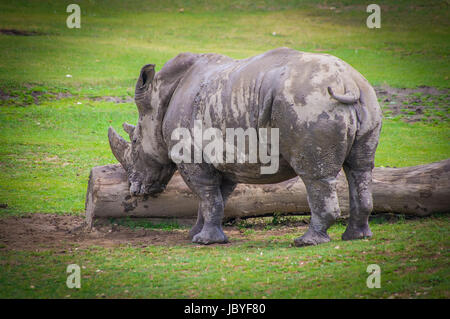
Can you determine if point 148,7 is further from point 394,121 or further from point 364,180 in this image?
point 364,180

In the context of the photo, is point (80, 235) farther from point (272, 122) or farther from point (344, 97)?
point (344, 97)

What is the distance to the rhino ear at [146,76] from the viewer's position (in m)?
9.57

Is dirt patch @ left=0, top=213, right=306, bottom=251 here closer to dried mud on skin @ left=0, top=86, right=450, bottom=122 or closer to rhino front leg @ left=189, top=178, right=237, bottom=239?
rhino front leg @ left=189, top=178, right=237, bottom=239

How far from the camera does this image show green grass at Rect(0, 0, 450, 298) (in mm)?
7055

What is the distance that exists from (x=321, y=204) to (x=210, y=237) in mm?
1764

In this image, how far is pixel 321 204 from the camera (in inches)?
319

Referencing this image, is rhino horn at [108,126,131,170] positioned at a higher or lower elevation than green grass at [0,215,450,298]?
higher

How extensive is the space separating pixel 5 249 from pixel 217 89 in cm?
340

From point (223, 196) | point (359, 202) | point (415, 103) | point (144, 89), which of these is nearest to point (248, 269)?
point (359, 202)

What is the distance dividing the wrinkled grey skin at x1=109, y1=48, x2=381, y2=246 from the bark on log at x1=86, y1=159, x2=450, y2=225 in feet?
0.88

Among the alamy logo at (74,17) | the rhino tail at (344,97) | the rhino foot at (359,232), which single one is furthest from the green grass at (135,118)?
the rhino tail at (344,97)

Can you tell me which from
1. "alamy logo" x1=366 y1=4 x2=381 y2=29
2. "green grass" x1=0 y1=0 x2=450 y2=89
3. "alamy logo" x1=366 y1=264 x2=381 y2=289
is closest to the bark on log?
"alamy logo" x1=366 y1=264 x2=381 y2=289

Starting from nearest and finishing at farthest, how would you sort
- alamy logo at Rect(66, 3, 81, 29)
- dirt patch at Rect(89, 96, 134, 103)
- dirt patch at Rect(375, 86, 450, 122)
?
dirt patch at Rect(375, 86, 450, 122)
dirt patch at Rect(89, 96, 134, 103)
alamy logo at Rect(66, 3, 81, 29)

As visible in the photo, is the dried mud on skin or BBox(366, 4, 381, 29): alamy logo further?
BBox(366, 4, 381, 29): alamy logo
